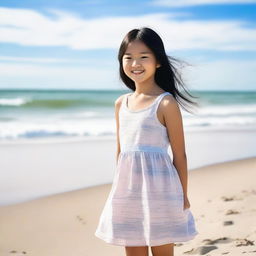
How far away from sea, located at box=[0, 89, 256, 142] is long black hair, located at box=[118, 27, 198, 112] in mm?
9280

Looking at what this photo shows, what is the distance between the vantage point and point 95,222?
5535 mm

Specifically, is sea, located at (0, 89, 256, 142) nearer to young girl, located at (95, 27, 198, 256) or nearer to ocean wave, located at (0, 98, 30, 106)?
ocean wave, located at (0, 98, 30, 106)

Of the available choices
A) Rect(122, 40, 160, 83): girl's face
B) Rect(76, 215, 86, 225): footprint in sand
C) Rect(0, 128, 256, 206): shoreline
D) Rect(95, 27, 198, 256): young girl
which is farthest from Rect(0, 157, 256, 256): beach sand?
Rect(122, 40, 160, 83): girl's face

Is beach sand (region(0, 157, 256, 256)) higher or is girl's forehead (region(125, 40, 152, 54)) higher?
girl's forehead (region(125, 40, 152, 54))

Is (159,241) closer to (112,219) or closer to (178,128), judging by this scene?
(112,219)

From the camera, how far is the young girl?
10.2 ft

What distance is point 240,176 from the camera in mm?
7363

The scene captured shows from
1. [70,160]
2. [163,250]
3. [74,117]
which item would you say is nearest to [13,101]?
[74,117]

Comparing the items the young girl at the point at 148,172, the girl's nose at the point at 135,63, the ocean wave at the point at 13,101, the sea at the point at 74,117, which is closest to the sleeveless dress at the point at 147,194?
the young girl at the point at 148,172

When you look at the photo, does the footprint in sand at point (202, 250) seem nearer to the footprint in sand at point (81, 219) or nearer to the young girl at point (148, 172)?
the young girl at point (148, 172)

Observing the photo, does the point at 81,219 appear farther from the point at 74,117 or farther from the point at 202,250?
the point at 74,117

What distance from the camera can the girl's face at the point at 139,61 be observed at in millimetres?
3205

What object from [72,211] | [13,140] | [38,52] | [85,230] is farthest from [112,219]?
[38,52]

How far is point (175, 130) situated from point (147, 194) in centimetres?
37
